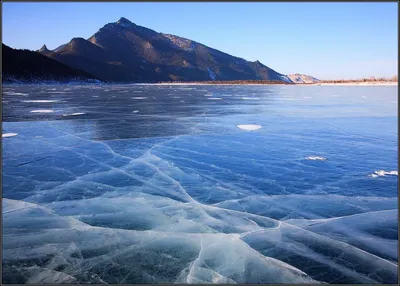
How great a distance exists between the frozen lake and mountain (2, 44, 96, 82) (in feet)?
248

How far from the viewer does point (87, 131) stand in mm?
10359

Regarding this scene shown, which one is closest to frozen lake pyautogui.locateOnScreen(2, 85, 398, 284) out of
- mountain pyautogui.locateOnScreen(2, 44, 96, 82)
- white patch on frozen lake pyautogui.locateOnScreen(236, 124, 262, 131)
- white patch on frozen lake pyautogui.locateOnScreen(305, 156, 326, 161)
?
white patch on frozen lake pyautogui.locateOnScreen(305, 156, 326, 161)

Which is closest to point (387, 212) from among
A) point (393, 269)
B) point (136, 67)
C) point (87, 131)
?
point (393, 269)

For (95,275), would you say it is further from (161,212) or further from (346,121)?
(346,121)

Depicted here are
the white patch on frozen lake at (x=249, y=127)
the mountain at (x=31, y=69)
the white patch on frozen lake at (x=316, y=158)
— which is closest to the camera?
the white patch on frozen lake at (x=316, y=158)

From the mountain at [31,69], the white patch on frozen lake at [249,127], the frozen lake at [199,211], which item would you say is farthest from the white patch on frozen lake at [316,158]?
the mountain at [31,69]

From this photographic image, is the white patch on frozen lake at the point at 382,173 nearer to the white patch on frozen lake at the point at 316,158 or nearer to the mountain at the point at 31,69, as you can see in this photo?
the white patch on frozen lake at the point at 316,158

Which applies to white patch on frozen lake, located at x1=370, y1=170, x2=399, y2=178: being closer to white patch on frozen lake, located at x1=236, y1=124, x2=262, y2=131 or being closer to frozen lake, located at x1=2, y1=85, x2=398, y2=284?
frozen lake, located at x1=2, y1=85, x2=398, y2=284

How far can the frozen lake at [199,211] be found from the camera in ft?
10.4

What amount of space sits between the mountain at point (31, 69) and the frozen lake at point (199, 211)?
75.5 m

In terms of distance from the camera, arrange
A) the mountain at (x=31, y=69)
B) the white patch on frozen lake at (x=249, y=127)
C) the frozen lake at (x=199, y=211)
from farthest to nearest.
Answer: the mountain at (x=31, y=69), the white patch on frozen lake at (x=249, y=127), the frozen lake at (x=199, y=211)

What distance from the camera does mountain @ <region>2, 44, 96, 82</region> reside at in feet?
259

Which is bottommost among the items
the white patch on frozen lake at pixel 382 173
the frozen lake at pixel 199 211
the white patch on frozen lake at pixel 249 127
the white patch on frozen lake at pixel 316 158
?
the frozen lake at pixel 199 211

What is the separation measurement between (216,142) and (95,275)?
20.0 feet
